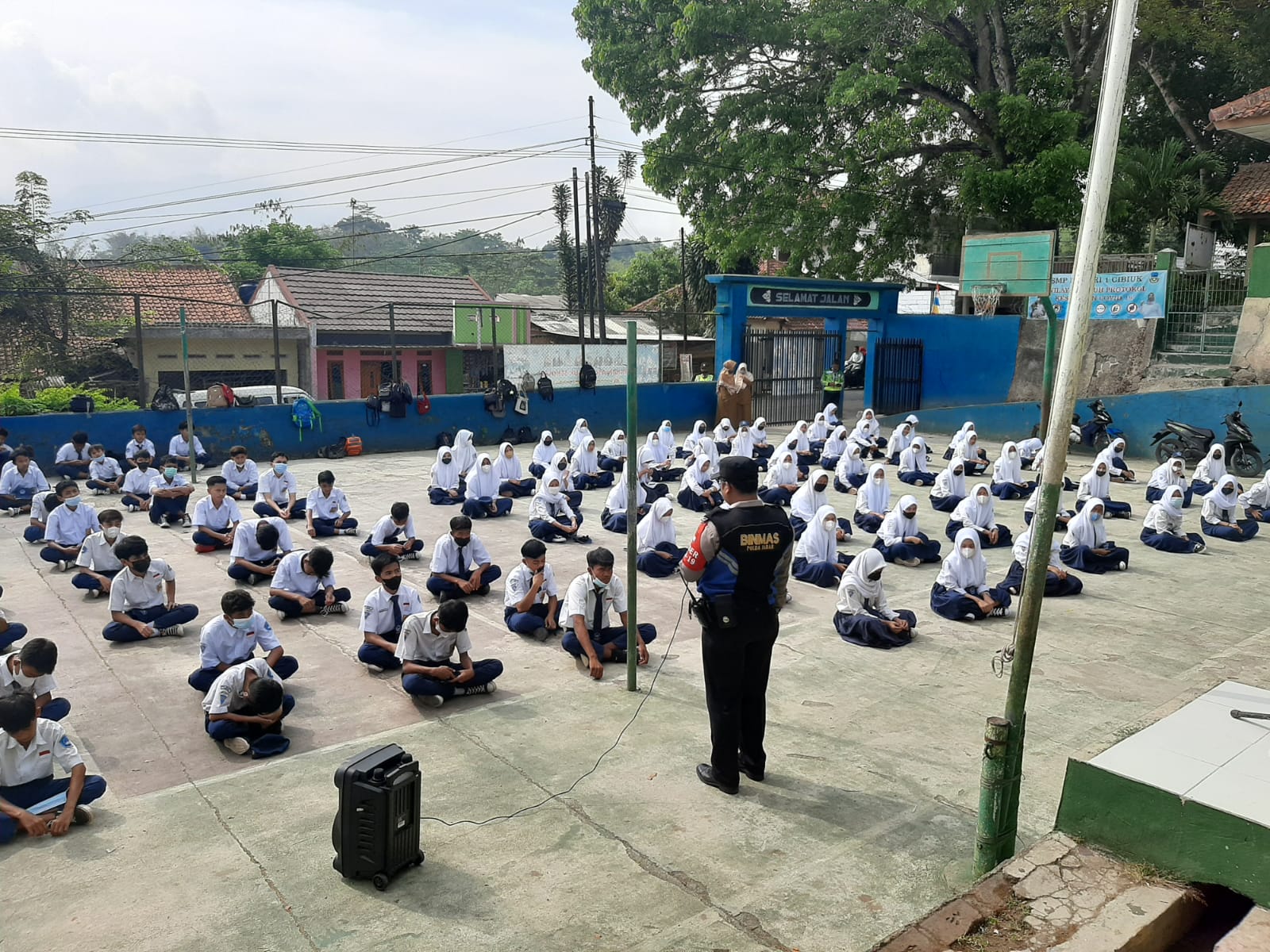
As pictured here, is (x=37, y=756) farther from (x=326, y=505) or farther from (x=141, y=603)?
(x=326, y=505)

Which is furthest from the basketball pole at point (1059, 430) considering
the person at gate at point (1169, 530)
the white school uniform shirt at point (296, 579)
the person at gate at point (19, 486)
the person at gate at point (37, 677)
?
the person at gate at point (19, 486)

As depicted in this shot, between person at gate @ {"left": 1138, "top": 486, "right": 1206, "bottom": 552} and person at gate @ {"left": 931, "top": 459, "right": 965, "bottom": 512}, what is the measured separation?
2.63m

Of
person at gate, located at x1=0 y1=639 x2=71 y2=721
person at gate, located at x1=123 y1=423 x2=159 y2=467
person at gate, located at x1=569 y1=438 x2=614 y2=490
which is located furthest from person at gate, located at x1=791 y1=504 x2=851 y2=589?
person at gate, located at x1=123 y1=423 x2=159 y2=467

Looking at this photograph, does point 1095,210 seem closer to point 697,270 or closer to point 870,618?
point 870,618

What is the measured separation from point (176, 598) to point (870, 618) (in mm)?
6416

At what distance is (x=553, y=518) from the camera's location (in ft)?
39.2

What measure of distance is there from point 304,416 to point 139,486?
516cm

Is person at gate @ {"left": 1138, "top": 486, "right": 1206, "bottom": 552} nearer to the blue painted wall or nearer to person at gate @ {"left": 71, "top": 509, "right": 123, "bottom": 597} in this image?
the blue painted wall

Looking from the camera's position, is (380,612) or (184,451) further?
(184,451)

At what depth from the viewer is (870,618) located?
313 inches

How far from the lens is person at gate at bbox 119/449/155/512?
13422 mm

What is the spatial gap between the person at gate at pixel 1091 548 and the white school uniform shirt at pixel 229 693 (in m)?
8.37

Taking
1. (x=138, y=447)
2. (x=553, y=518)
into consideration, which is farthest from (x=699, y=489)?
(x=138, y=447)

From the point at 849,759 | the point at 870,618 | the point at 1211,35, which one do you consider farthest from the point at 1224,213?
the point at 849,759
